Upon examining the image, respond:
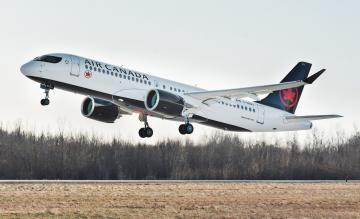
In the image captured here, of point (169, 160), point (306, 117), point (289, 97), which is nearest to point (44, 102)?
point (306, 117)

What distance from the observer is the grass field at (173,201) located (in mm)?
43688

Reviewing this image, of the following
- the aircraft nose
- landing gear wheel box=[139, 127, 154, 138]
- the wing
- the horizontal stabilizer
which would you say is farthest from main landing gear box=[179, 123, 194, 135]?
the aircraft nose

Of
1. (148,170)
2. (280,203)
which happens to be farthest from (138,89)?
(148,170)

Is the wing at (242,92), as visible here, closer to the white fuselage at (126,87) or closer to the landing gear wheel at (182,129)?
the white fuselage at (126,87)

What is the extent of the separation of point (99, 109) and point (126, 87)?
6158 millimetres

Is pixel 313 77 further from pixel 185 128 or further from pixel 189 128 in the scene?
pixel 185 128

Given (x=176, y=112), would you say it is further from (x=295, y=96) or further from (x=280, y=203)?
(x=295, y=96)

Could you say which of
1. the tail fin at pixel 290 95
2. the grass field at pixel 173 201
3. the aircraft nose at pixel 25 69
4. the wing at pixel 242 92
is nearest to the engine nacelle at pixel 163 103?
the wing at pixel 242 92

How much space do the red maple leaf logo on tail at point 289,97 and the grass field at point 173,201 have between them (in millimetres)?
7171

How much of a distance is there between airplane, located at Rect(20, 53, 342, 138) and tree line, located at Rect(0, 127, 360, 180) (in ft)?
105

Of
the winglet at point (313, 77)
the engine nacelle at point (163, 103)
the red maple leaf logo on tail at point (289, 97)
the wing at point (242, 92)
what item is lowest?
the engine nacelle at point (163, 103)

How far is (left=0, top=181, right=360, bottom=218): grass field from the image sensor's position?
43.7 metres

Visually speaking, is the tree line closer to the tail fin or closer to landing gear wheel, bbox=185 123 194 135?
the tail fin

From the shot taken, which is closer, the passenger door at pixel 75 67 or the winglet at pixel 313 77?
the winglet at pixel 313 77
